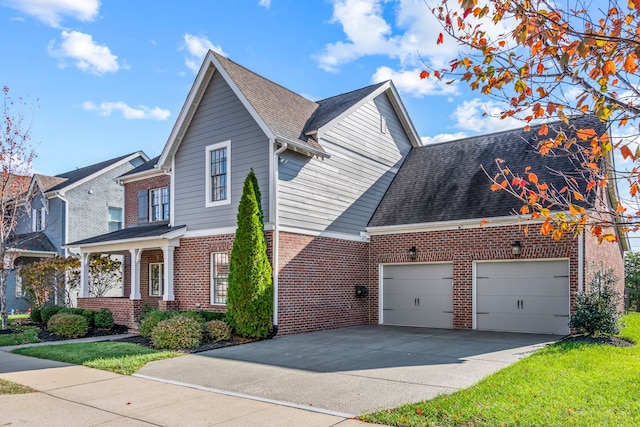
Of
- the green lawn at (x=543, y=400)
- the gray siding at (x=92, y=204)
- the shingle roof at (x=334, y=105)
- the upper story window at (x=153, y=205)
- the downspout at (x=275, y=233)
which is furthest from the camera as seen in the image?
the gray siding at (x=92, y=204)

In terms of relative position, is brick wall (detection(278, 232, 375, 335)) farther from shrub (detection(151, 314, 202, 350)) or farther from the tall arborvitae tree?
shrub (detection(151, 314, 202, 350))

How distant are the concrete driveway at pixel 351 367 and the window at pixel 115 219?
15702 millimetres

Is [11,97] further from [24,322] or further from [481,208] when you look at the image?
[481,208]

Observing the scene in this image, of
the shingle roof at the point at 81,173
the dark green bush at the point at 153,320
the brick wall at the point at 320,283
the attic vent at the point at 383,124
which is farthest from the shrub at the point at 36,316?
the attic vent at the point at 383,124

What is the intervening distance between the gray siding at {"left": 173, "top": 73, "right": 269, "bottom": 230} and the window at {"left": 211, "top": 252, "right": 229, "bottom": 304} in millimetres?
943

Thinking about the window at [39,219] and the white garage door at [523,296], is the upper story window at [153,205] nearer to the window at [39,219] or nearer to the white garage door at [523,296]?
the window at [39,219]

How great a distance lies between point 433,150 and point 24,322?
54.9ft

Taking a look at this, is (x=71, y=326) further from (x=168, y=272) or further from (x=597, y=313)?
(x=597, y=313)

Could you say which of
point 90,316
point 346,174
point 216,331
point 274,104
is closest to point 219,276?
point 216,331

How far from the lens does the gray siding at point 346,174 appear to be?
1402cm

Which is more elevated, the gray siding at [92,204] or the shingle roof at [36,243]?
the gray siding at [92,204]

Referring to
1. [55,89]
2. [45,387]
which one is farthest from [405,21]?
[55,89]

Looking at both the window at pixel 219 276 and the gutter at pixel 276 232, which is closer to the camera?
the gutter at pixel 276 232

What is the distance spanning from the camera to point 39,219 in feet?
82.5
